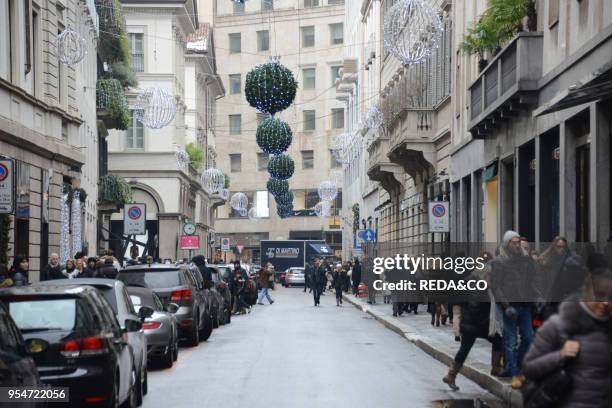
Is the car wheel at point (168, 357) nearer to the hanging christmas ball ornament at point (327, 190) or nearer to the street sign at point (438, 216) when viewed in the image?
the street sign at point (438, 216)

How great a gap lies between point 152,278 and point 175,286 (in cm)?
51

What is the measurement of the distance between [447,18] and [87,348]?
28445 mm

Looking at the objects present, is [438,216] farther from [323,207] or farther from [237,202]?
[323,207]

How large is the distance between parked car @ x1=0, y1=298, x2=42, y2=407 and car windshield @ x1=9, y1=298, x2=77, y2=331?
2.49m

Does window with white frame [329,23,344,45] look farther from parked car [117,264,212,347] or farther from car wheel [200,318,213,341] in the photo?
parked car [117,264,212,347]

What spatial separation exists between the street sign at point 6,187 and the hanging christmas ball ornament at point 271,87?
14904 mm

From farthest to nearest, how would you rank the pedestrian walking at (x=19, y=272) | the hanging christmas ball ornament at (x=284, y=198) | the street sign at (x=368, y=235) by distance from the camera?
the hanging christmas ball ornament at (x=284, y=198) < the street sign at (x=368, y=235) < the pedestrian walking at (x=19, y=272)

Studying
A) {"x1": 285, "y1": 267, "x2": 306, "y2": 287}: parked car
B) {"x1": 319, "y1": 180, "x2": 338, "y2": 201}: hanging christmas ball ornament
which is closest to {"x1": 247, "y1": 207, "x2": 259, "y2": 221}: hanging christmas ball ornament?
{"x1": 285, "y1": 267, "x2": 306, "y2": 287}: parked car

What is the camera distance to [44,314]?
11.9 meters

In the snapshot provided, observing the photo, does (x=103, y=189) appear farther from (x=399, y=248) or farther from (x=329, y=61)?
(x=329, y=61)

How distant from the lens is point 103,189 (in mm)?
50719

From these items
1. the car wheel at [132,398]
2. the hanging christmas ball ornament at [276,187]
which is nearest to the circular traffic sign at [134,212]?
the car wheel at [132,398]

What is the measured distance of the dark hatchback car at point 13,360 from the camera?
823cm

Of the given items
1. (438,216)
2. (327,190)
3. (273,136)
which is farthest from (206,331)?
(327,190)
